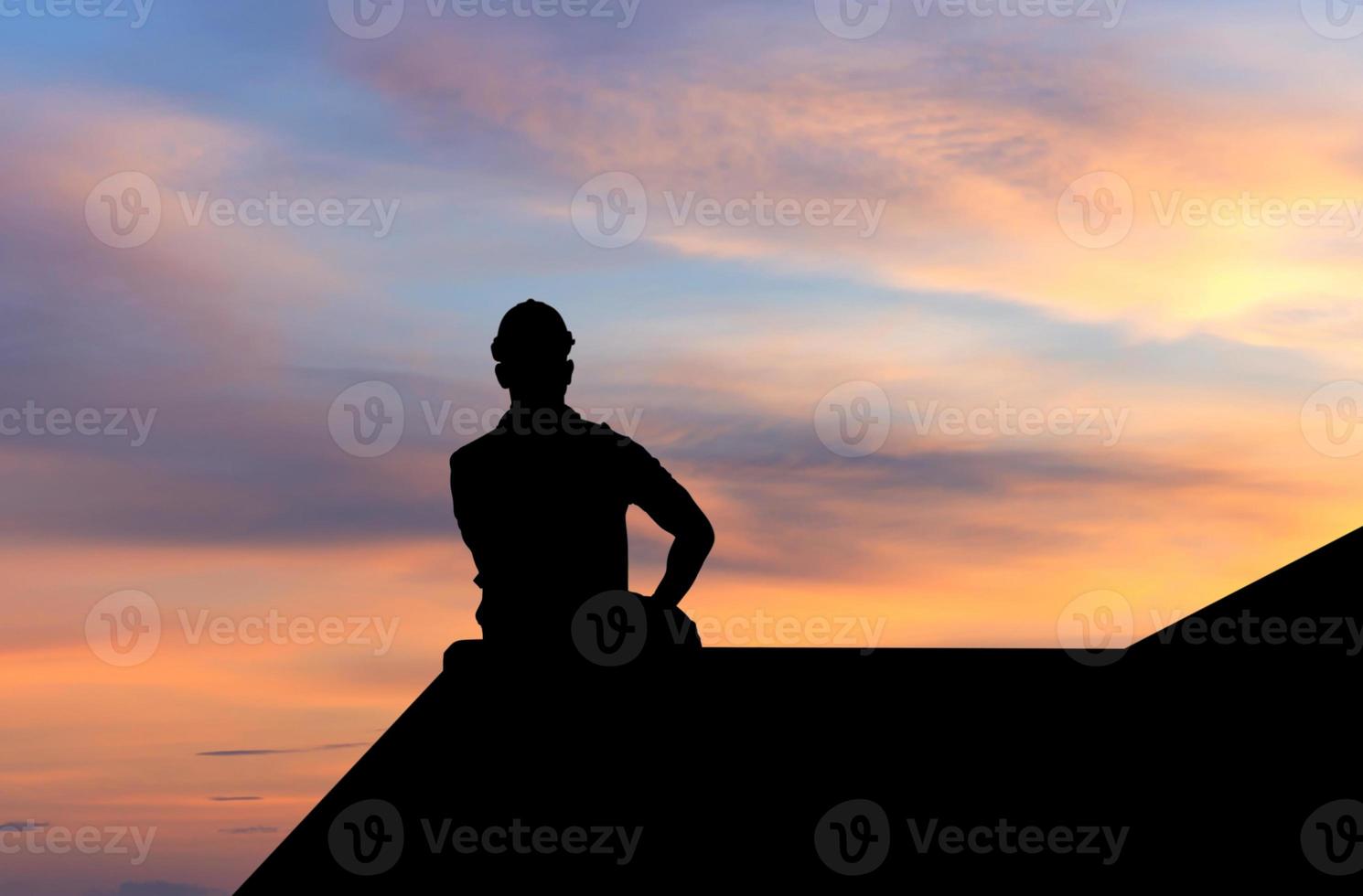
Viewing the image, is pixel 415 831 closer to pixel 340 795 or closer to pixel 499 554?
pixel 340 795

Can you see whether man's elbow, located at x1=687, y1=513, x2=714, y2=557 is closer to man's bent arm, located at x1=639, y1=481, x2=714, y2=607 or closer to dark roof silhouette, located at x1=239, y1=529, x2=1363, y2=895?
man's bent arm, located at x1=639, y1=481, x2=714, y2=607

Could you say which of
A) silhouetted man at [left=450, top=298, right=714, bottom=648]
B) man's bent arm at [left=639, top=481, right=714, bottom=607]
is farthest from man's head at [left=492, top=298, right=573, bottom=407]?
man's bent arm at [left=639, top=481, right=714, bottom=607]

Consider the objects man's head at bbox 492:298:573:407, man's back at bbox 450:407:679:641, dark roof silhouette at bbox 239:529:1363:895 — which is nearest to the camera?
dark roof silhouette at bbox 239:529:1363:895

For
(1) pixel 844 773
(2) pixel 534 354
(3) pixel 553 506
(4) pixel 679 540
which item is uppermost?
(2) pixel 534 354

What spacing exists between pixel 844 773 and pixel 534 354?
2.98m

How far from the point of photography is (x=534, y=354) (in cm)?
948

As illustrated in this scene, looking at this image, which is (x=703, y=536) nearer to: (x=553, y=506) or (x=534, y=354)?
(x=553, y=506)


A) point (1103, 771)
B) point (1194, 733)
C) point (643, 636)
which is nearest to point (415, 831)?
point (643, 636)

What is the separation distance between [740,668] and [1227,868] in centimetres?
277

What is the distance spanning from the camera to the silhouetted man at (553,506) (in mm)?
9312

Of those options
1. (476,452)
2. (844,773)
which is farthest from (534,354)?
(844,773)

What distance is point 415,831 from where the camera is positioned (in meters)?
8.45

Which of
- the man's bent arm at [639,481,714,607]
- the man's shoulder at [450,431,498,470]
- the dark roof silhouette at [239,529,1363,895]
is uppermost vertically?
the man's shoulder at [450,431,498,470]

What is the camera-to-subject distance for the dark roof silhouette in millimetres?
8039
